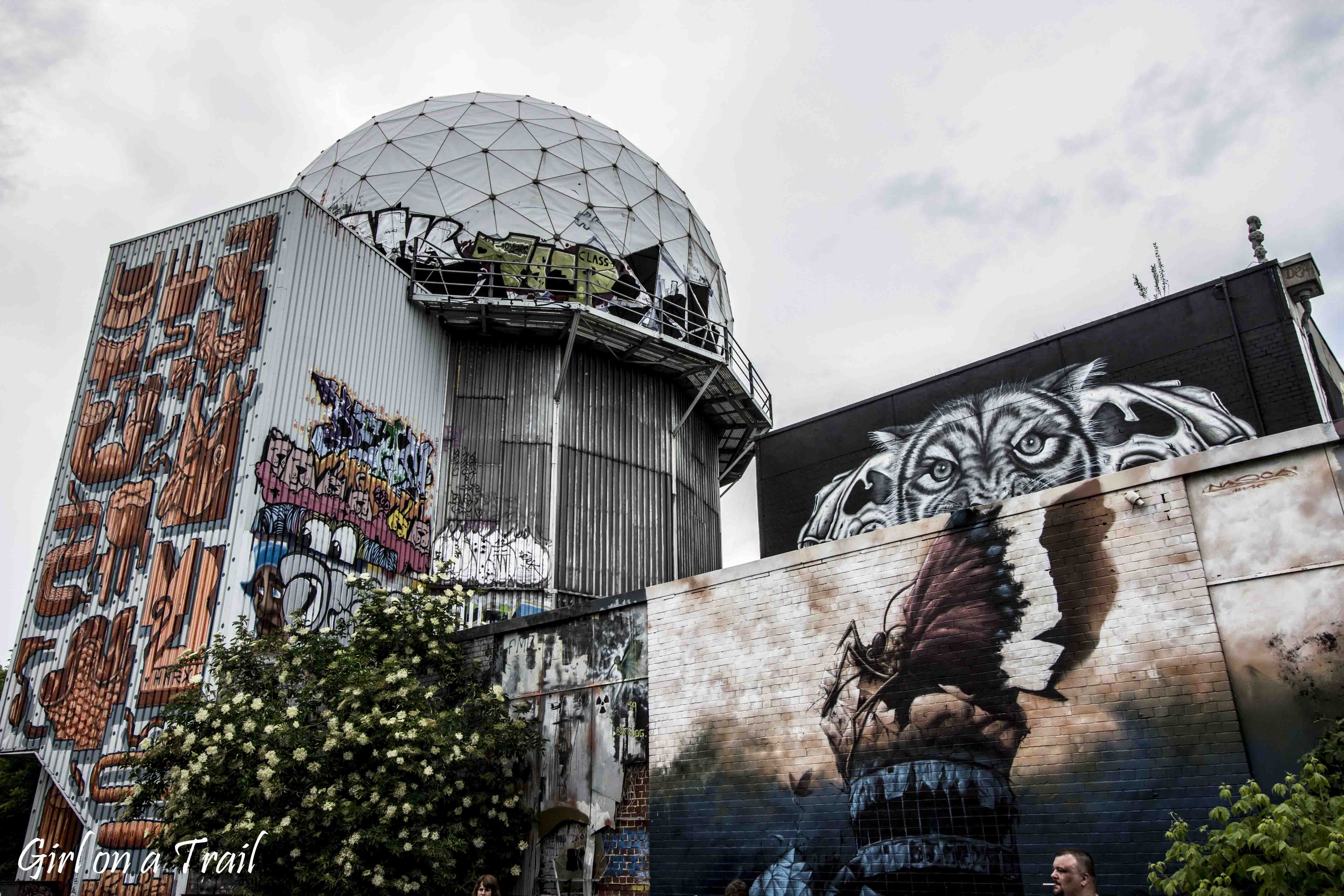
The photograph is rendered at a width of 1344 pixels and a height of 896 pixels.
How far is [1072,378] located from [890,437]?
11.6 ft

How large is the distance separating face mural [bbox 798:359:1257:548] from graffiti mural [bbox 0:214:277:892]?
36.6 feet

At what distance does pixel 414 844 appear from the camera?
38.2 feet

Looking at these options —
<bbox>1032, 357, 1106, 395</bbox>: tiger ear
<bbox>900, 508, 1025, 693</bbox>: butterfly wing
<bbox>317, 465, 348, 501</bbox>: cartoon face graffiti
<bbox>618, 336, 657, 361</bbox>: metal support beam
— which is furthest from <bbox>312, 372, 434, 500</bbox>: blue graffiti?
<bbox>1032, 357, 1106, 395</bbox>: tiger ear

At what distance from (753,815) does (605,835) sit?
8.24 feet

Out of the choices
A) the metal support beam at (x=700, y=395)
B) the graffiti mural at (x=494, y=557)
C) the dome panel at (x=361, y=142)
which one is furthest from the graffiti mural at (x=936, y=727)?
the dome panel at (x=361, y=142)

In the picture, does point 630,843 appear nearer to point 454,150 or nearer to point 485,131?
point 454,150

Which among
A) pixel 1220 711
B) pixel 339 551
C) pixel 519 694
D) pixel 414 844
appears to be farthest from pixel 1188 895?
pixel 339 551

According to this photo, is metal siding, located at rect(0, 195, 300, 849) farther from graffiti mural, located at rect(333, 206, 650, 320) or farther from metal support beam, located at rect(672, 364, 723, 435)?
metal support beam, located at rect(672, 364, 723, 435)

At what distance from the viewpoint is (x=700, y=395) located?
23094 millimetres

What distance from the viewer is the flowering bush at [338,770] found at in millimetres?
11273

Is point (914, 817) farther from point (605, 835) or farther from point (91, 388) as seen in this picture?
point (91, 388)

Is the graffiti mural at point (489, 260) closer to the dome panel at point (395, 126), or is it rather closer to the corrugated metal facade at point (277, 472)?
the corrugated metal facade at point (277, 472)

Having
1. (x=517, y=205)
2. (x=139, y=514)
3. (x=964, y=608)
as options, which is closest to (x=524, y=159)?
(x=517, y=205)

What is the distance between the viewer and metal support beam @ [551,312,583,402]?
20.5m
